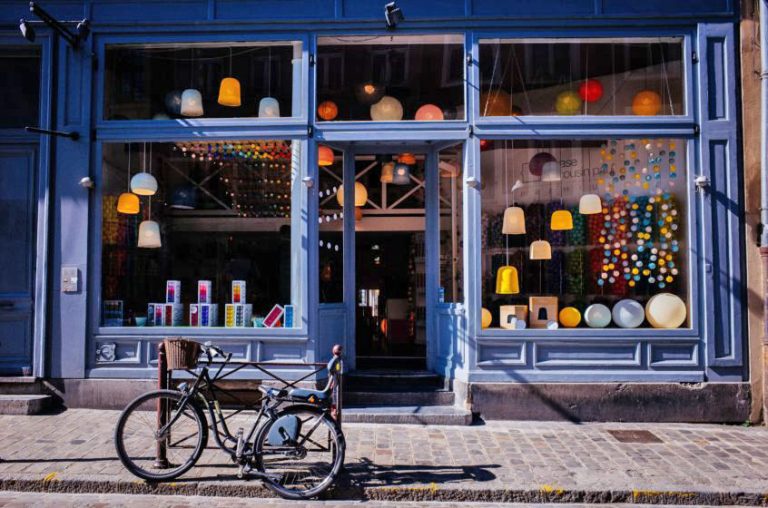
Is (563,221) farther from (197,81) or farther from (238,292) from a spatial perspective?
(197,81)

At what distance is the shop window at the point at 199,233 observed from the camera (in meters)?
8.00

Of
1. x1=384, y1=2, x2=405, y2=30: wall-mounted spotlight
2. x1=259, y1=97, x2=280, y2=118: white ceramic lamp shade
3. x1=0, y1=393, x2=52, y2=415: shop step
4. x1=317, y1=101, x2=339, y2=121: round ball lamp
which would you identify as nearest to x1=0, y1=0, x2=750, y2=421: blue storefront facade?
x1=259, y1=97, x2=280, y2=118: white ceramic lamp shade

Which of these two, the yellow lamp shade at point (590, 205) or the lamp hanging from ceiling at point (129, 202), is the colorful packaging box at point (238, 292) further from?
the yellow lamp shade at point (590, 205)

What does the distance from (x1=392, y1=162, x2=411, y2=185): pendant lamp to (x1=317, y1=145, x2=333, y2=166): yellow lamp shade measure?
998mm

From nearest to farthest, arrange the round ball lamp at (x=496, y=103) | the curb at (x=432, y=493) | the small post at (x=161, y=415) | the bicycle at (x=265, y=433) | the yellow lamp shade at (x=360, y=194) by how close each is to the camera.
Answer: the curb at (x=432, y=493), the bicycle at (x=265, y=433), the small post at (x=161, y=415), the round ball lamp at (x=496, y=103), the yellow lamp shade at (x=360, y=194)

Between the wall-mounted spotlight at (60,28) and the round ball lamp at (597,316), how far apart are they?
760 centimetres

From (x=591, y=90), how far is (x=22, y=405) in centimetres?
841

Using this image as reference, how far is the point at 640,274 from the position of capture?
785cm

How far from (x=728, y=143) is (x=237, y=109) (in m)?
6.45

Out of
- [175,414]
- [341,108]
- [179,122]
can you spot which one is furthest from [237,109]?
[175,414]

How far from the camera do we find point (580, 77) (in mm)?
7984

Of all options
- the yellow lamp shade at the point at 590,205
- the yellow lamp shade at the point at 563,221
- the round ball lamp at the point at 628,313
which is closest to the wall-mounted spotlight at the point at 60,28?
the yellow lamp shade at the point at 563,221

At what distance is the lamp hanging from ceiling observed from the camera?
8.16m

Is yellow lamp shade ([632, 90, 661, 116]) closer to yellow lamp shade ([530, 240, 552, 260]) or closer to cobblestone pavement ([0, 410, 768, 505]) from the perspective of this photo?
yellow lamp shade ([530, 240, 552, 260])
